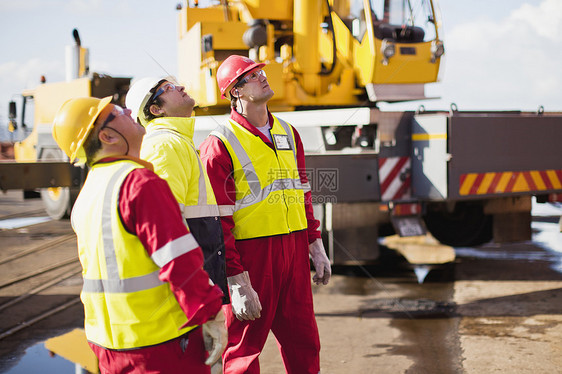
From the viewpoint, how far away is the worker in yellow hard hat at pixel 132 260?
1845 mm

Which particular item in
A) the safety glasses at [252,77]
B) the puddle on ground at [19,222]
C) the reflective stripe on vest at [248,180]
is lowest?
the puddle on ground at [19,222]

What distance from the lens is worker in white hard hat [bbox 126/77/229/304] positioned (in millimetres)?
2332

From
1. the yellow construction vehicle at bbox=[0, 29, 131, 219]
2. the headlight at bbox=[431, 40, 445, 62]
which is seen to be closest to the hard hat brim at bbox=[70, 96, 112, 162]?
the headlight at bbox=[431, 40, 445, 62]

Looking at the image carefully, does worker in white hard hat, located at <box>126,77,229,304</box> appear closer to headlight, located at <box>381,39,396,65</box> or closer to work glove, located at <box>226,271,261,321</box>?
work glove, located at <box>226,271,261,321</box>

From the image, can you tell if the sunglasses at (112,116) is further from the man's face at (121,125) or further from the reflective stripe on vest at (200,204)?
the reflective stripe on vest at (200,204)

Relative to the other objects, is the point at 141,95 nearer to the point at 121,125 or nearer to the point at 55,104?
the point at 121,125

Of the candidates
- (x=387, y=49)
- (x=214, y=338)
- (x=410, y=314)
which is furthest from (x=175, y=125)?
(x=387, y=49)

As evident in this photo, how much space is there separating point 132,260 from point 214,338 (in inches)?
16.4

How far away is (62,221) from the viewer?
11.7m

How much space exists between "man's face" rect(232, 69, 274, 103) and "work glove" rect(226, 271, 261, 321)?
975 mm

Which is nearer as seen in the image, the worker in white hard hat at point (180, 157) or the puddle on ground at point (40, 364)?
the worker in white hard hat at point (180, 157)

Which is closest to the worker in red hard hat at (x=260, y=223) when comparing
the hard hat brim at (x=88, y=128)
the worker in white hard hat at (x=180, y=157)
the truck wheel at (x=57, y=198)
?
the worker in white hard hat at (x=180, y=157)

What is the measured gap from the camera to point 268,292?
3.01 m

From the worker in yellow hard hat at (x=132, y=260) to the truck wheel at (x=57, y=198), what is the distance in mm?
9214
